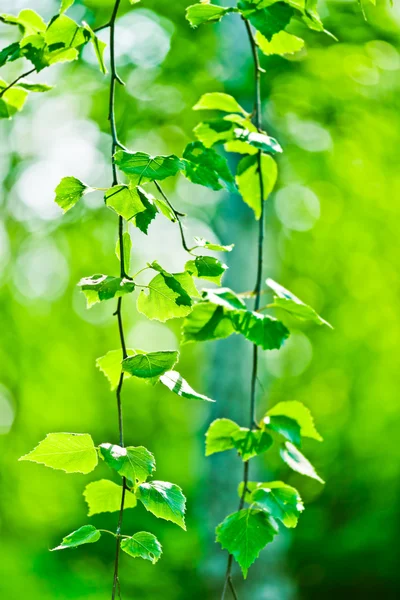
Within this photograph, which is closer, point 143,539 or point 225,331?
point 143,539

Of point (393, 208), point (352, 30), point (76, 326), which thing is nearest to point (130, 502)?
point (352, 30)

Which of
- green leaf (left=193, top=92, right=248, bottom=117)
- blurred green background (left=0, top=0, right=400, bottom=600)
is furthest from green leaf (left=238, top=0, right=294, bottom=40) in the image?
blurred green background (left=0, top=0, right=400, bottom=600)

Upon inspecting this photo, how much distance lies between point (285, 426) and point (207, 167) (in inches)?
10.2

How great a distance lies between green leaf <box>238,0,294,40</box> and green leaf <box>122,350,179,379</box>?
274 mm

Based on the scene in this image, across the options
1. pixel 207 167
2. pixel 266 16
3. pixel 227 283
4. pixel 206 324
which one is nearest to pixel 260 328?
pixel 206 324

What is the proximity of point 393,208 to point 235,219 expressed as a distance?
4.59 feet

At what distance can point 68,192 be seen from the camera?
496 mm

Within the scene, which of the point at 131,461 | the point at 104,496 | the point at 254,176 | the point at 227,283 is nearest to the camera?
the point at 131,461

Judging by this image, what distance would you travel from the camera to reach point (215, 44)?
2766mm

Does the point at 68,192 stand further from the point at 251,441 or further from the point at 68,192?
the point at 251,441

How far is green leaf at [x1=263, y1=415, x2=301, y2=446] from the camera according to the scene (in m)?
0.64

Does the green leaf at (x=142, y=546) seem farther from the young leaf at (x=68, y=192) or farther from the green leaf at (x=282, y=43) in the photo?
the green leaf at (x=282, y=43)

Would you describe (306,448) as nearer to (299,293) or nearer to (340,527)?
(340,527)

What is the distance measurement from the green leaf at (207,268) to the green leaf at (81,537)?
203 mm
